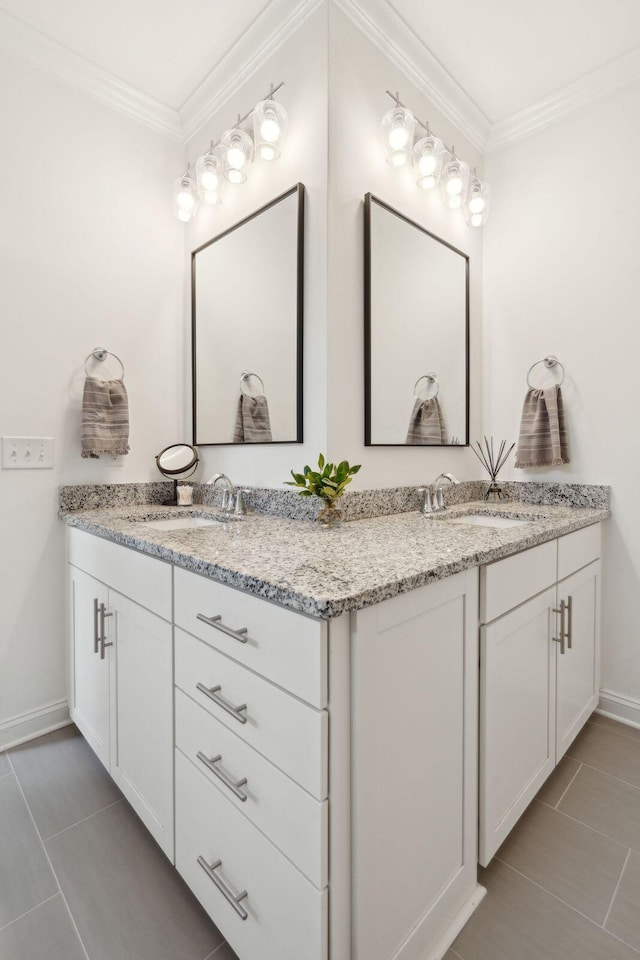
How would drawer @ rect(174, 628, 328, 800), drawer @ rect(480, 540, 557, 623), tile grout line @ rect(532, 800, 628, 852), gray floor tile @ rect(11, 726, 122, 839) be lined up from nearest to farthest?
drawer @ rect(174, 628, 328, 800) → drawer @ rect(480, 540, 557, 623) → tile grout line @ rect(532, 800, 628, 852) → gray floor tile @ rect(11, 726, 122, 839)

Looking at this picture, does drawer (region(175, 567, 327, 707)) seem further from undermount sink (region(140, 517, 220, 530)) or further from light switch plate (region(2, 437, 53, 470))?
light switch plate (region(2, 437, 53, 470))

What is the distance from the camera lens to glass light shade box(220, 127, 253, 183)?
170 centimetres

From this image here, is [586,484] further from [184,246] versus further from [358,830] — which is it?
[184,246]

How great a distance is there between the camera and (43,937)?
975 mm

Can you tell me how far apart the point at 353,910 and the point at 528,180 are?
2.60 meters

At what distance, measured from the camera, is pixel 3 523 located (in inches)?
63.2

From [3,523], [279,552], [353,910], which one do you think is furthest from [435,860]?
[3,523]

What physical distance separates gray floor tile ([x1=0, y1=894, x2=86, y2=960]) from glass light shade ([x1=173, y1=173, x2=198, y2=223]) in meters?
2.34

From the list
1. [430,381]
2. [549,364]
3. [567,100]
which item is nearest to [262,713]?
[430,381]

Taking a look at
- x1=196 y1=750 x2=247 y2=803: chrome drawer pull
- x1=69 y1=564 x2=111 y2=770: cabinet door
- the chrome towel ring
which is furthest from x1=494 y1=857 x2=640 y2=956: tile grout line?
the chrome towel ring

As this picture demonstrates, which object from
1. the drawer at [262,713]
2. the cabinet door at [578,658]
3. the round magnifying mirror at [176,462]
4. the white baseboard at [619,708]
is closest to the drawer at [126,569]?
the drawer at [262,713]

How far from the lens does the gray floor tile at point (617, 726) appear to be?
1679mm

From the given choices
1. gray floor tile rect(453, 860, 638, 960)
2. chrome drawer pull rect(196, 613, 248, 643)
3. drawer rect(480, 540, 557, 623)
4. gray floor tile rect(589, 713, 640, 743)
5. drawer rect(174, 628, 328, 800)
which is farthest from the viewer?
gray floor tile rect(589, 713, 640, 743)

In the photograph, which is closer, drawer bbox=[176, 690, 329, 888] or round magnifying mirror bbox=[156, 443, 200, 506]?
drawer bbox=[176, 690, 329, 888]
